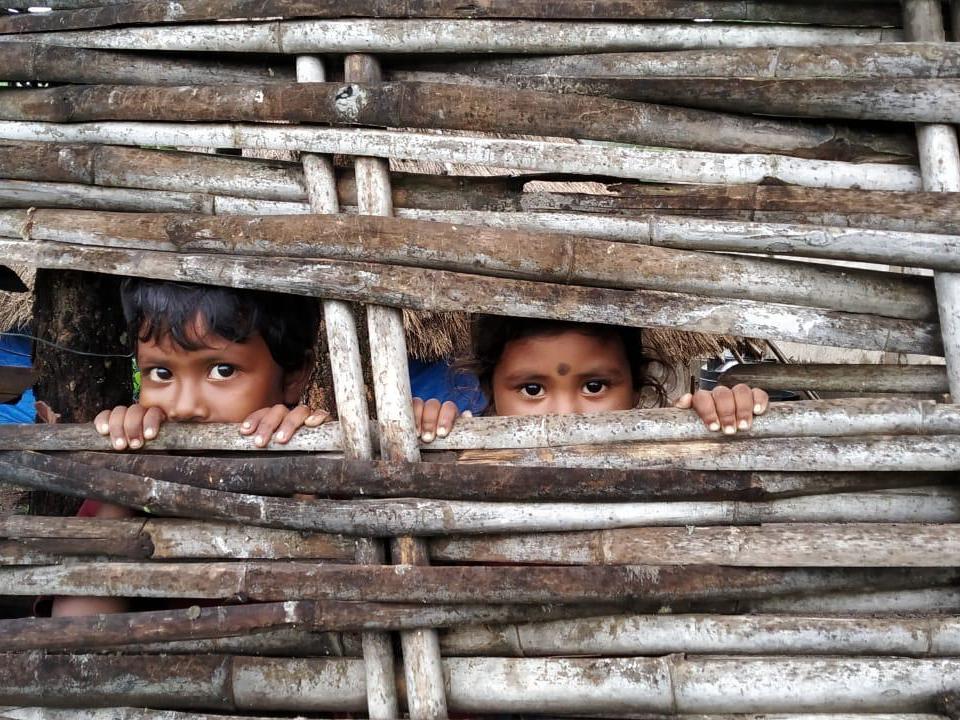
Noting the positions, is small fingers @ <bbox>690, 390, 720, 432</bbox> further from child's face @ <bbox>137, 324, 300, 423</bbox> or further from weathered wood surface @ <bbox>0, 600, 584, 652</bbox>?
child's face @ <bbox>137, 324, 300, 423</bbox>

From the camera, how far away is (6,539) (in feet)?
5.50

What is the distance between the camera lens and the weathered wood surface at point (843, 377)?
1681mm

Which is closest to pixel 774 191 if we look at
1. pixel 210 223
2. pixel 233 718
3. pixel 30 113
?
pixel 210 223

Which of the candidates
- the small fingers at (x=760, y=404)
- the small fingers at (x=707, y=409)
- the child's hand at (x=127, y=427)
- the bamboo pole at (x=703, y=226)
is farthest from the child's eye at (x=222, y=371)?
the small fingers at (x=760, y=404)

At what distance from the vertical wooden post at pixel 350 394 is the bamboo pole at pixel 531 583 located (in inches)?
3.4

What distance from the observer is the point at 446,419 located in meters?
1.61

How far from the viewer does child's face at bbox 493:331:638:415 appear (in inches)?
79.4

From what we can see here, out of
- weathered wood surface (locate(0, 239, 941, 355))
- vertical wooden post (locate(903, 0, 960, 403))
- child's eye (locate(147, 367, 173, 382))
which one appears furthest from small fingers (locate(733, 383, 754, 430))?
child's eye (locate(147, 367, 173, 382))

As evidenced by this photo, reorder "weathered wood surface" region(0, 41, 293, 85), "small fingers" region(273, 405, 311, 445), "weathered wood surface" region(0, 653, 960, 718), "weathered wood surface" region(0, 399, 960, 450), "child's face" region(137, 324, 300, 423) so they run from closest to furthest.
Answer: "weathered wood surface" region(0, 653, 960, 718), "weathered wood surface" region(0, 399, 960, 450), "small fingers" region(273, 405, 311, 445), "weathered wood surface" region(0, 41, 293, 85), "child's face" region(137, 324, 300, 423)

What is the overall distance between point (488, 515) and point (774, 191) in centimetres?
80

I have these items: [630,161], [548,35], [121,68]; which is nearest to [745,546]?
[630,161]

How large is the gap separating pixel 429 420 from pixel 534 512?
27 centimetres

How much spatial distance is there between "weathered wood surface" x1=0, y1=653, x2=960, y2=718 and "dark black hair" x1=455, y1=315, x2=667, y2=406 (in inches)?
31.2

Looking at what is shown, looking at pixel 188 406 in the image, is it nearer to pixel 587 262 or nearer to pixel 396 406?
pixel 396 406
